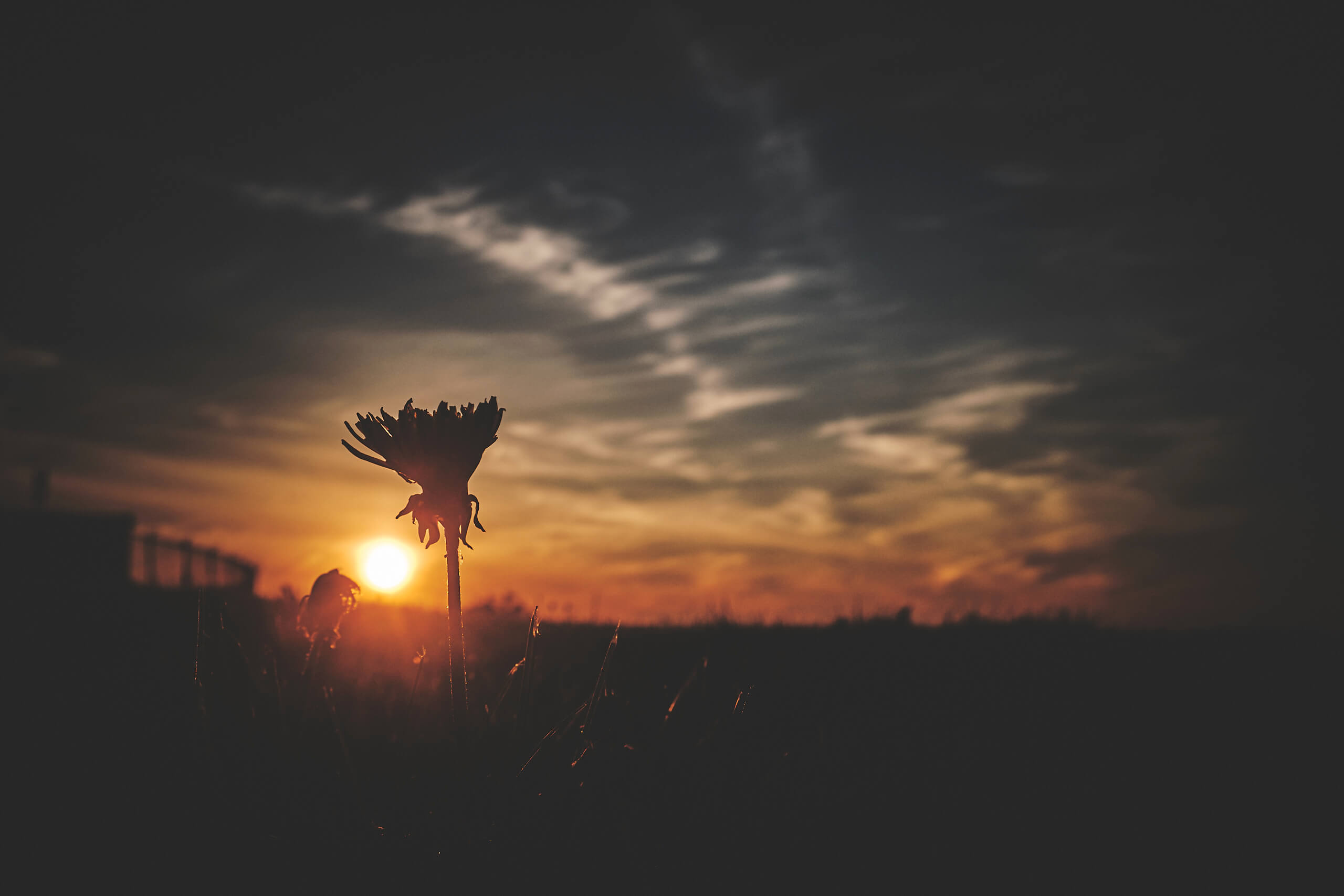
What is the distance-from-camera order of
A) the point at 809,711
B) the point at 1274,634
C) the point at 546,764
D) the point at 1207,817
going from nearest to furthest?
the point at 546,764, the point at 1207,817, the point at 809,711, the point at 1274,634

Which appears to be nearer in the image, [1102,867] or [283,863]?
[283,863]

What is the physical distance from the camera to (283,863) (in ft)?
6.55

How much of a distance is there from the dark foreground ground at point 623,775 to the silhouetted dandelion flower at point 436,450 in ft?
1.99

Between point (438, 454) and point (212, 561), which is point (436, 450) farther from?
point (212, 561)

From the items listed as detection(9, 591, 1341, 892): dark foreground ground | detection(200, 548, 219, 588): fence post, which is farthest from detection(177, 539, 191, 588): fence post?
detection(9, 591, 1341, 892): dark foreground ground

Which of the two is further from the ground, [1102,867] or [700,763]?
[700,763]

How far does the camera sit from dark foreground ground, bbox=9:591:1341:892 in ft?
6.75

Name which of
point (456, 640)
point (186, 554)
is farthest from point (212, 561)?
point (456, 640)

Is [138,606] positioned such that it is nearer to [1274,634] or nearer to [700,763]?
[700,763]

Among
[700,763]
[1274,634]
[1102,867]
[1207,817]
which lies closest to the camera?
[700,763]

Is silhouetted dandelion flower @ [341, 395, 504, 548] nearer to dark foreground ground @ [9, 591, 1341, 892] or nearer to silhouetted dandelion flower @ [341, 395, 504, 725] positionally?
silhouetted dandelion flower @ [341, 395, 504, 725]

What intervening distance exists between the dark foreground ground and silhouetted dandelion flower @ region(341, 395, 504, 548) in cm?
61

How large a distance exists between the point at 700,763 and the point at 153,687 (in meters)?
2.84

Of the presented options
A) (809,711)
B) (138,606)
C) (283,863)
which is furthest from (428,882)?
(138,606)
